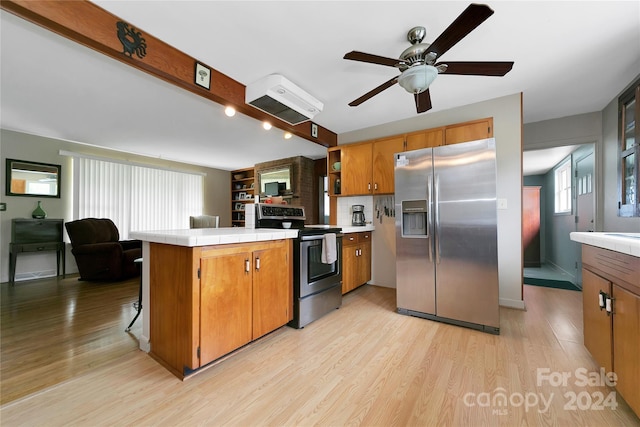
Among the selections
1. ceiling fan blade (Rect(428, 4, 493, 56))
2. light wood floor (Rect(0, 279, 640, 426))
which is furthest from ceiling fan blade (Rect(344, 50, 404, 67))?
light wood floor (Rect(0, 279, 640, 426))

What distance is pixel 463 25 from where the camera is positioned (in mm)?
1371

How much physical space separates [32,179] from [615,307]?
733 cm

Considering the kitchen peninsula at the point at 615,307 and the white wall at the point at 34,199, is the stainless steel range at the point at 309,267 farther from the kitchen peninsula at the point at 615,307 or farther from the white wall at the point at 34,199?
the white wall at the point at 34,199

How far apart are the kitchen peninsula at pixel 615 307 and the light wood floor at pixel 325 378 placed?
218mm

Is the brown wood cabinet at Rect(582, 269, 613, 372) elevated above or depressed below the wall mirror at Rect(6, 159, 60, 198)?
below

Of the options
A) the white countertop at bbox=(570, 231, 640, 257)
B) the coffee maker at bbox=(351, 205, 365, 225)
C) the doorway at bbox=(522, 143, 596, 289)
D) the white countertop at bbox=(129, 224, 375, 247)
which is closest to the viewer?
the white countertop at bbox=(570, 231, 640, 257)

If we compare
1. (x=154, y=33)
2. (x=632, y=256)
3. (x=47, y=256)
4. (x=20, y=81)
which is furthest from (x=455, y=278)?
(x=47, y=256)

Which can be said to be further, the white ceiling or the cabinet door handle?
the white ceiling

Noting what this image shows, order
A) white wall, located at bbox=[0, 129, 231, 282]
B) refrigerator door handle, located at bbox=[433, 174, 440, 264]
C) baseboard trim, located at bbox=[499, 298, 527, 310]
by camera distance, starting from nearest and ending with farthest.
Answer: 1. refrigerator door handle, located at bbox=[433, 174, 440, 264]
2. baseboard trim, located at bbox=[499, 298, 527, 310]
3. white wall, located at bbox=[0, 129, 231, 282]

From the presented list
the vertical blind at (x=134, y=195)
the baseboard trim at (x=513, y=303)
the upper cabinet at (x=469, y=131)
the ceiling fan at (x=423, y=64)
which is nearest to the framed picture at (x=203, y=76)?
the ceiling fan at (x=423, y=64)

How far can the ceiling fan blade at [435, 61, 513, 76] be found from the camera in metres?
1.66

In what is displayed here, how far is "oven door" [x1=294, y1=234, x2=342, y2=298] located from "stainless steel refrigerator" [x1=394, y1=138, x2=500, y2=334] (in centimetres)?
73

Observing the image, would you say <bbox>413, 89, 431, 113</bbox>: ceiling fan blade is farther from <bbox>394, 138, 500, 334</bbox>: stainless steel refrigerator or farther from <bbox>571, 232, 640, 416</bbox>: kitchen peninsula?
<bbox>571, 232, 640, 416</bbox>: kitchen peninsula

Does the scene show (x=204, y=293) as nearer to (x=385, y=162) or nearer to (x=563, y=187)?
(x=385, y=162)
